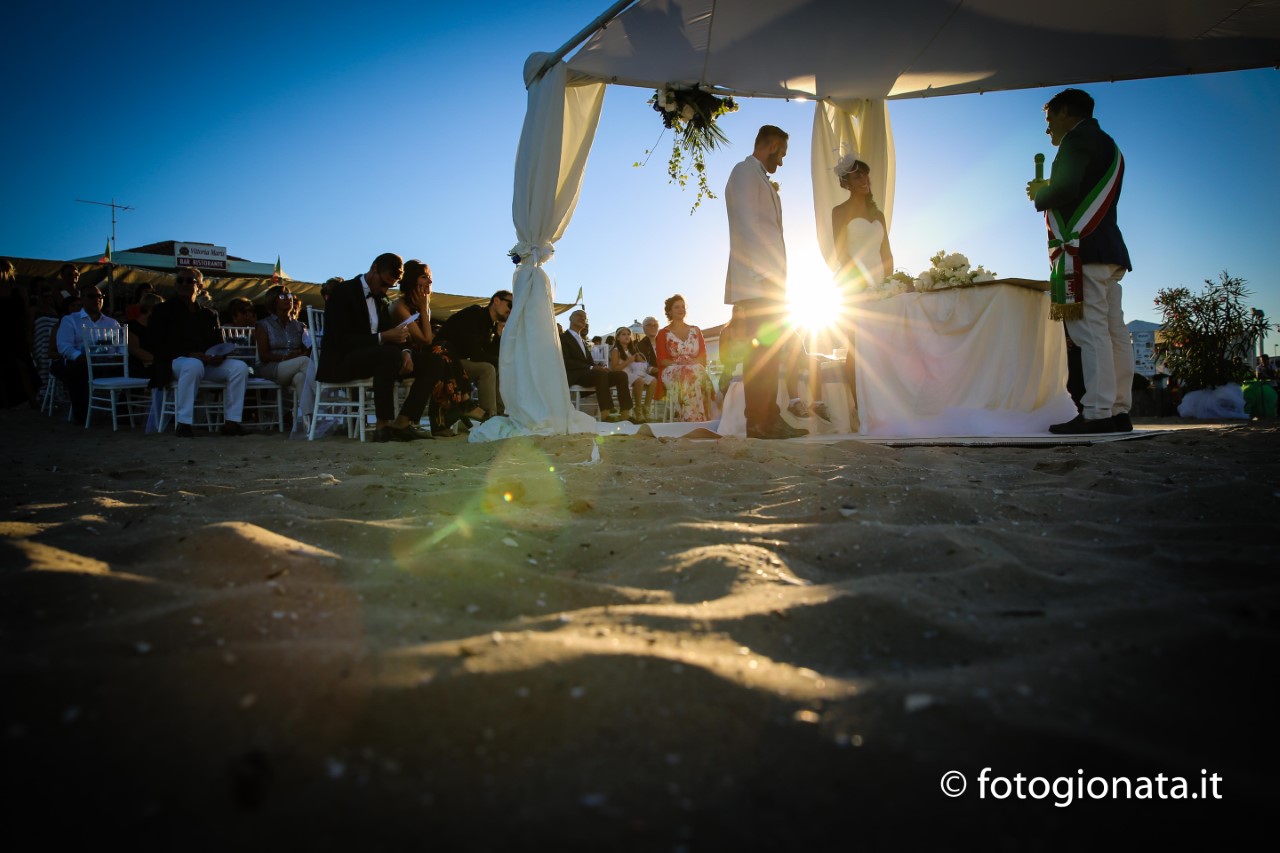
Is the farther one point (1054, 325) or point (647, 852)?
point (1054, 325)

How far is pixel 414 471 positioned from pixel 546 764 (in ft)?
8.54

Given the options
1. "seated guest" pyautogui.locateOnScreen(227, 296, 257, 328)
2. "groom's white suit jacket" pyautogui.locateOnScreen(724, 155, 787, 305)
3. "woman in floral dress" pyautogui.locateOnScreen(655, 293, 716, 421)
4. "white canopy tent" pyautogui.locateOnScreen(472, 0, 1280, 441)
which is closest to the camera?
"groom's white suit jacket" pyautogui.locateOnScreen(724, 155, 787, 305)

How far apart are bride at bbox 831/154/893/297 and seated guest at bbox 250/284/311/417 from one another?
5189 mm

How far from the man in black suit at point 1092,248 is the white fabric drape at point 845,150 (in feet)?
6.46

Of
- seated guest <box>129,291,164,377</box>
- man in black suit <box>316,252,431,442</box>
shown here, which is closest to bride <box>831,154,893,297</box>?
man in black suit <box>316,252,431,442</box>

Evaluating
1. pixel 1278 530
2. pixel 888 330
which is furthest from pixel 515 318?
pixel 1278 530

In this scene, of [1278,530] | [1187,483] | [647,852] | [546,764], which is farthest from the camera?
[1187,483]

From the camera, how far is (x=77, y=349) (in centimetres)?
735

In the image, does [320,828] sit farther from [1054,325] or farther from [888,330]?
[1054,325]

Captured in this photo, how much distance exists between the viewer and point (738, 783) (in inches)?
26.9

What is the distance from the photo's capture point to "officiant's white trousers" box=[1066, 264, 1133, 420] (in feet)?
14.3

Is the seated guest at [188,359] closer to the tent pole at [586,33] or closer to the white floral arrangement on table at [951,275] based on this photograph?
the tent pole at [586,33]

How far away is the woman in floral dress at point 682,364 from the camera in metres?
8.38

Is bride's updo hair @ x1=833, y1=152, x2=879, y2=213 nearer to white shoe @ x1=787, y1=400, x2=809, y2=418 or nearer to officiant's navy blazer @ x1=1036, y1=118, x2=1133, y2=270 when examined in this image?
officiant's navy blazer @ x1=1036, y1=118, x2=1133, y2=270
